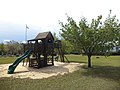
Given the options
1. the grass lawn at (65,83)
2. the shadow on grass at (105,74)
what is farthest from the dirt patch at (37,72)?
the shadow on grass at (105,74)

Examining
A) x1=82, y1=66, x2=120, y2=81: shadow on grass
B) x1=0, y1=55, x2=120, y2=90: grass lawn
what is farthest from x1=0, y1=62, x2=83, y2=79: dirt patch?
x1=82, y1=66, x2=120, y2=81: shadow on grass

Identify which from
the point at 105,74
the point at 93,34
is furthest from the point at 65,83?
the point at 93,34

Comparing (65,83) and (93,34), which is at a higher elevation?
(93,34)

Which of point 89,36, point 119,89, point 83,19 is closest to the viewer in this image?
point 119,89

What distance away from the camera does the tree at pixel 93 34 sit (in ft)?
57.0

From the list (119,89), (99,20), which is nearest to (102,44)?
(99,20)

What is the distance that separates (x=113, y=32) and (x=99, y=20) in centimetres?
187

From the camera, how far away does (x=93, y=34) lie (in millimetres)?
17375

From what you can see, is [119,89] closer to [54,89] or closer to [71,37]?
[54,89]

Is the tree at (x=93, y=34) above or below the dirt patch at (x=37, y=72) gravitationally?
above

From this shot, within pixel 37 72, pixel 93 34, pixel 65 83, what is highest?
pixel 93 34

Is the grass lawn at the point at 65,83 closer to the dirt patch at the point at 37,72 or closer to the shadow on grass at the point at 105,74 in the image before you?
the shadow on grass at the point at 105,74

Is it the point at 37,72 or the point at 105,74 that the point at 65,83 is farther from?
the point at 37,72

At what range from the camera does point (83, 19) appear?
18.4 metres
